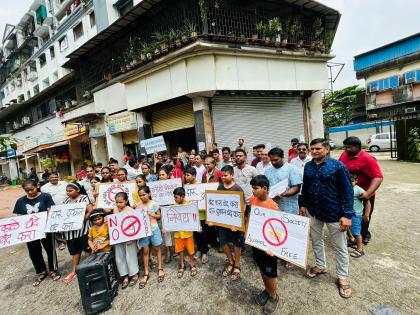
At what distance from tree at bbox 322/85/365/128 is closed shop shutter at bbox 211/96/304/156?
23.7 m

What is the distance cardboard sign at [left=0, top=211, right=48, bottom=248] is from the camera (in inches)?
152

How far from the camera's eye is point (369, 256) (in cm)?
362

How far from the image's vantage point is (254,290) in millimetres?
3156

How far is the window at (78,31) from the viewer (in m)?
17.5

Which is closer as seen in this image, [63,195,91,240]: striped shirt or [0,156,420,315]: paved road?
[0,156,420,315]: paved road

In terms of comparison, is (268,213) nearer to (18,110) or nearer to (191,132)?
(191,132)

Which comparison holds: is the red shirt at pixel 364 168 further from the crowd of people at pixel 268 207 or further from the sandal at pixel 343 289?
the sandal at pixel 343 289

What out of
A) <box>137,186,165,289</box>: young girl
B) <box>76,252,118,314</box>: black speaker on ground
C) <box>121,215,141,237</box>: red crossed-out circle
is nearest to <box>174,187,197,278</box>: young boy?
<box>137,186,165,289</box>: young girl

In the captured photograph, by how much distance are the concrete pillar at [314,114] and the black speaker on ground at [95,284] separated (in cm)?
1138

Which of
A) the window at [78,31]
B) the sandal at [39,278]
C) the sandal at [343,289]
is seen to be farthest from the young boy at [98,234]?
the window at [78,31]

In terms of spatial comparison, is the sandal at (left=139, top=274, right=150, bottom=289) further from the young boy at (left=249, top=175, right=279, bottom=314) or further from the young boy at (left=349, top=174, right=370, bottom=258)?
the young boy at (left=349, top=174, right=370, bottom=258)

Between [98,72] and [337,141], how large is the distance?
28441 mm

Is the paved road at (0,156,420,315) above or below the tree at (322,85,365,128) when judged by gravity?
below

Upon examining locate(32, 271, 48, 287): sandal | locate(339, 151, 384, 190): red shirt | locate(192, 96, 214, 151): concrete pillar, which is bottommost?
locate(32, 271, 48, 287): sandal
